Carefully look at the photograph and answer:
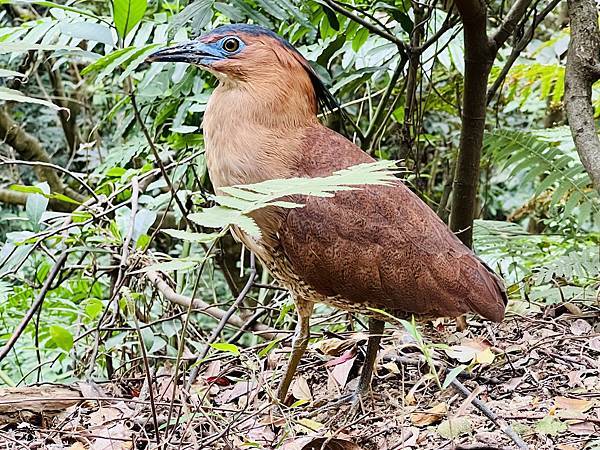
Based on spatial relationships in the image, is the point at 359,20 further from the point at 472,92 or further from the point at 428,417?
the point at 428,417

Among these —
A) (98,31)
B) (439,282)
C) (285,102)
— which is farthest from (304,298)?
(98,31)

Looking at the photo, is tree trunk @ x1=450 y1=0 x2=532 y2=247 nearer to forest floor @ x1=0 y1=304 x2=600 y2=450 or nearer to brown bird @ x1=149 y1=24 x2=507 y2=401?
forest floor @ x1=0 y1=304 x2=600 y2=450

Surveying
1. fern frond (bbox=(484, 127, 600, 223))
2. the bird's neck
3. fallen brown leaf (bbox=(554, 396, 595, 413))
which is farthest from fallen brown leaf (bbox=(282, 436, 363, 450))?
fern frond (bbox=(484, 127, 600, 223))

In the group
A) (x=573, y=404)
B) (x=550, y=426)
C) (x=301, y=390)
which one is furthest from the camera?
(x=301, y=390)

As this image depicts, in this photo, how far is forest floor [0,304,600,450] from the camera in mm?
2080

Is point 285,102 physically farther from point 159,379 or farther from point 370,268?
point 159,379

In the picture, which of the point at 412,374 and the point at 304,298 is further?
the point at 412,374

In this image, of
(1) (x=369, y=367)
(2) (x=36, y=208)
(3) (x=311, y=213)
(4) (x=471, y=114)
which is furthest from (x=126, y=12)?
(4) (x=471, y=114)

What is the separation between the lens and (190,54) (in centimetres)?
229

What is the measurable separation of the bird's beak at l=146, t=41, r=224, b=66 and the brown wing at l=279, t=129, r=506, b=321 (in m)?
0.41

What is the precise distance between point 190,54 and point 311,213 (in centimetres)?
58

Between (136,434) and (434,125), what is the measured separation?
16.3 feet

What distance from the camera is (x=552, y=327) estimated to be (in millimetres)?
2984

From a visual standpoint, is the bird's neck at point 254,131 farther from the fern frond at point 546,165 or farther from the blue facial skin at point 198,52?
the fern frond at point 546,165
